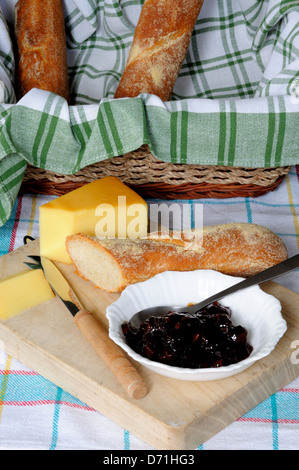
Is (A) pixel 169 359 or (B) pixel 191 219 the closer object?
(A) pixel 169 359

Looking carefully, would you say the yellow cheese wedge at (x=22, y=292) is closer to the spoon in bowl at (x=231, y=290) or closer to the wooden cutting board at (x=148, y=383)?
the wooden cutting board at (x=148, y=383)

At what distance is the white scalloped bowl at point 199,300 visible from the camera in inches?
49.5

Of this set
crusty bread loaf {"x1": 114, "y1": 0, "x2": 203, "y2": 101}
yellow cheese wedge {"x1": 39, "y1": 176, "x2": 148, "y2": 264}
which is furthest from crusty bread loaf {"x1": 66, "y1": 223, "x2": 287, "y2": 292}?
crusty bread loaf {"x1": 114, "y1": 0, "x2": 203, "y2": 101}

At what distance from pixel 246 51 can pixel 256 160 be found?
68 centimetres

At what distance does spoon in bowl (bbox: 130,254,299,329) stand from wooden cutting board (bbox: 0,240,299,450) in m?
0.12

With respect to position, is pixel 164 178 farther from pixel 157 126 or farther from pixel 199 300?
pixel 199 300

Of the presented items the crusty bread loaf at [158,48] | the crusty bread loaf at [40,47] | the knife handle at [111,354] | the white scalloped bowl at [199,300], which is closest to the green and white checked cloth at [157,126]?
the crusty bread loaf at [40,47]

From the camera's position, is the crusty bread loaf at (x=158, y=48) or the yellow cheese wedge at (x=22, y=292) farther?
the crusty bread loaf at (x=158, y=48)

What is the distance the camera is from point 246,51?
2.42 meters

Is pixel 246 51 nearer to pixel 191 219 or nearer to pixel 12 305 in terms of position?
pixel 191 219

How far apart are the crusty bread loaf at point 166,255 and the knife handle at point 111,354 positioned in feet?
0.55

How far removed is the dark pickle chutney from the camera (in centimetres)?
126

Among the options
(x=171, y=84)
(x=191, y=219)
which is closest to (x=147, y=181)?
(x=191, y=219)

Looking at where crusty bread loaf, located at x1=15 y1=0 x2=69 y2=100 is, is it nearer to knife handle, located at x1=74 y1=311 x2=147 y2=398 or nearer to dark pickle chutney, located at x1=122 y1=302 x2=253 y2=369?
knife handle, located at x1=74 y1=311 x2=147 y2=398
